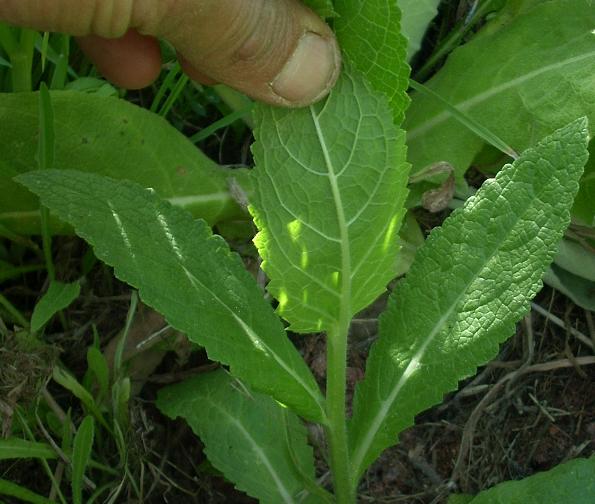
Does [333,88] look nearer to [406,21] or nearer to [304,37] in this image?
[304,37]

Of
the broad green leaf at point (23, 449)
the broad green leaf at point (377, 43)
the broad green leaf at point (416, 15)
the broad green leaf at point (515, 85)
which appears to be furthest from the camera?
the broad green leaf at point (416, 15)

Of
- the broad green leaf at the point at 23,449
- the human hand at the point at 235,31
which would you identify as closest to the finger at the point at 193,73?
the human hand at the point at 235,31

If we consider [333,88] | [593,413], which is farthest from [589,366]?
[333,88]

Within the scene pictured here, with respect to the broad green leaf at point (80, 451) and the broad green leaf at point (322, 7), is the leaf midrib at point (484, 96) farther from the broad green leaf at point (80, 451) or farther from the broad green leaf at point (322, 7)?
the broad green leaf at point (80, 451)

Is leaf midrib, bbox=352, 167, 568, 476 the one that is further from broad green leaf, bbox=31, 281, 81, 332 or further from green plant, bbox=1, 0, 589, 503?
broad green leaf, bbox=31, 281, 81, 332

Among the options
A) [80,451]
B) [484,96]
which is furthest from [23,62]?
[484,96]

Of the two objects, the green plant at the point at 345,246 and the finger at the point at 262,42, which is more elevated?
Answer: the finger at the point at 262,42

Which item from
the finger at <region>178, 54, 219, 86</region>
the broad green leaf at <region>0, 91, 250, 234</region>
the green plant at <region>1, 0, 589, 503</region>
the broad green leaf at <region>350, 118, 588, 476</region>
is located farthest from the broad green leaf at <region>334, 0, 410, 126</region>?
the broad green leaf at <region>0, 91, 250, 234</region>
